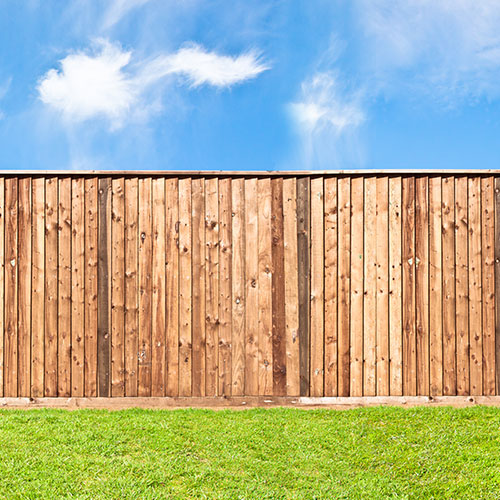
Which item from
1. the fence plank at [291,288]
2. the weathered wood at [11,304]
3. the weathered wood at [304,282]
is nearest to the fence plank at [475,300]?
the weathered wood at [304,282]

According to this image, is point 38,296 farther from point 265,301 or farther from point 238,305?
point 265,301

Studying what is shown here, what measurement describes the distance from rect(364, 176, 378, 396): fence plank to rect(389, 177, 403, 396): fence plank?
0.63 ft

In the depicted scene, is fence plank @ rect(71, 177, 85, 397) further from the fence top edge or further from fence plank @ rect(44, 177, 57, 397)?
the fence top edge

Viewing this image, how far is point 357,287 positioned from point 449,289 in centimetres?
112

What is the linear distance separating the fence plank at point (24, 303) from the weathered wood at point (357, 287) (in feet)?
12.5

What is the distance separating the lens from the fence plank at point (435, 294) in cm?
484

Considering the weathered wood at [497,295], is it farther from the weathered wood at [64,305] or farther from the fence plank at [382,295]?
the weathered wood at [64,305]

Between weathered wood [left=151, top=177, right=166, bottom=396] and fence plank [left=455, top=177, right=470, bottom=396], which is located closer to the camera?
weathered wood [left=151, top=177, right=166, bottom=396]

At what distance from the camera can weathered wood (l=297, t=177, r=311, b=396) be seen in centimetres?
475

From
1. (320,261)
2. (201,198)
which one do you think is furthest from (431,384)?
(201,198)

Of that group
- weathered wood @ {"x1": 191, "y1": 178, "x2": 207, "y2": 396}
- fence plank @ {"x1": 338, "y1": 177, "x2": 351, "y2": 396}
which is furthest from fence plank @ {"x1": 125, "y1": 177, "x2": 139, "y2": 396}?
fence plank @ {"x1": 338, "y1": 177, "x2": 351, "y2": 396}

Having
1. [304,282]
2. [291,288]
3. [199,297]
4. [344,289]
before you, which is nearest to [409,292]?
[344,289]

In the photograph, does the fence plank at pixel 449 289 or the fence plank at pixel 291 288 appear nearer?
the fence plank at pixel 291 288

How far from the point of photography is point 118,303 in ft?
15.7
